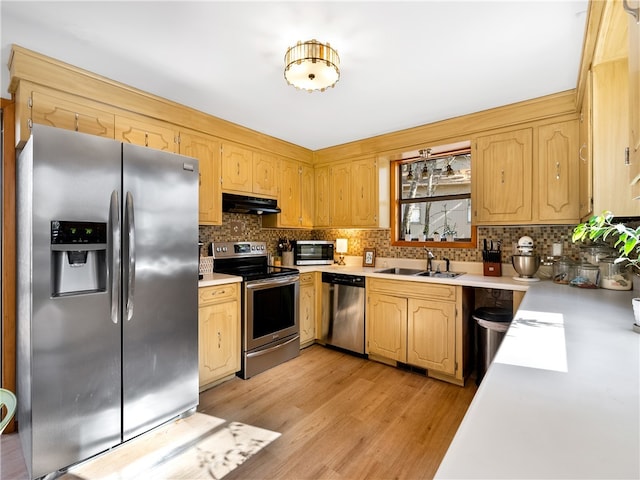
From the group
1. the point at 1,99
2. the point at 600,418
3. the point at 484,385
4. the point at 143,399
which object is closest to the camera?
the point at 600,418

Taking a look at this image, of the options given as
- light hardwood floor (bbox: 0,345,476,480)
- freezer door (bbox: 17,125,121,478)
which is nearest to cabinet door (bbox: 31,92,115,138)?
freezer door (bbox: 17,125,121,478)

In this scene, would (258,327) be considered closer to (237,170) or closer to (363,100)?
(237,170)

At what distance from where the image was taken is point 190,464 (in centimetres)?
174

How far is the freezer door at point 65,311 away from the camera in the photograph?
61.7 inches

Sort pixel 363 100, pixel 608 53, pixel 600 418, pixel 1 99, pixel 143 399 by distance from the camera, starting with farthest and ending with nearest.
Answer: pixel 363 100 → pixel 1 99 → pixel 143 399 → pixel 608 53 → pixel 600 418

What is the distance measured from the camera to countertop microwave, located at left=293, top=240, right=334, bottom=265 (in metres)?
3.75

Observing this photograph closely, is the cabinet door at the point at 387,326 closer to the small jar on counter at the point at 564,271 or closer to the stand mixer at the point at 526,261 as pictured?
the stand mixer at the point at 526,261

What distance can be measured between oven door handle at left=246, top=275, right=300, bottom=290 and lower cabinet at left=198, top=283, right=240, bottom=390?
4.9 inches

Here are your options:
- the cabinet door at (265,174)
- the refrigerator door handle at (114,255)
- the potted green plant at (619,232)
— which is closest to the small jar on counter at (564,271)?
the potted green plant at (619,232)

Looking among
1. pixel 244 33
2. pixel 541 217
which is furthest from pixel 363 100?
pixel 541 217

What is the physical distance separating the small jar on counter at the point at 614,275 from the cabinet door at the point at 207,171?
A: 9.98 feet

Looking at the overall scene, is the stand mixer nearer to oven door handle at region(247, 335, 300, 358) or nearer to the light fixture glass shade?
the light fixture glass shade

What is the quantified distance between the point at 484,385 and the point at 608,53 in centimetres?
185

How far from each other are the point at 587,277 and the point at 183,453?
293 cm
